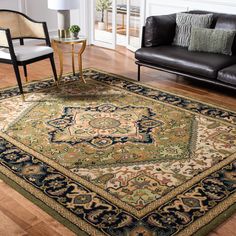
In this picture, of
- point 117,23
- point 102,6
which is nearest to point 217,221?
point 117,23

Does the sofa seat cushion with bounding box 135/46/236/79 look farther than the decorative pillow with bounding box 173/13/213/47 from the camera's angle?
No

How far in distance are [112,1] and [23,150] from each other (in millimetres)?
3830

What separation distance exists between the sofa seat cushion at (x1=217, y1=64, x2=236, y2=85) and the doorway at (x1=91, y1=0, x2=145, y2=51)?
7.57 feet

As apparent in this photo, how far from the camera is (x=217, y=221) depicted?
226 cm

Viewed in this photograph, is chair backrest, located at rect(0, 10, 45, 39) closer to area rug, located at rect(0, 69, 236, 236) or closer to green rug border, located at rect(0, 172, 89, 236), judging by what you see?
area rug, located at rect(0, 69, 236, 236)

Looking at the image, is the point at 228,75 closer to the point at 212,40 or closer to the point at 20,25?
the point at 212,40

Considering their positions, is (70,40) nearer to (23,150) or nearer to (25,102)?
(25,102)

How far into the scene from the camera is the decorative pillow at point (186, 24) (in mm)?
4566

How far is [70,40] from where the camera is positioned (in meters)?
4.50

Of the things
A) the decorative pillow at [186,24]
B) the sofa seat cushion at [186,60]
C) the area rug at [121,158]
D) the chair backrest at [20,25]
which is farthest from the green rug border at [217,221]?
the chair backrest at [20,25]

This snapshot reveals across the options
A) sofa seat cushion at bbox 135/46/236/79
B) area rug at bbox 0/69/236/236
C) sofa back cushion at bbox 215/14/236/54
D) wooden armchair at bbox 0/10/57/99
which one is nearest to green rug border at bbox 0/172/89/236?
area rug at bbox 0/69/236/236

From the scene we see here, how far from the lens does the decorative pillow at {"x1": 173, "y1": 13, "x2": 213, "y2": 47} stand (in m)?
4.57

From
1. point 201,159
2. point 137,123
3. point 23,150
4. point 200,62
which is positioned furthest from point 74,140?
point 200,62

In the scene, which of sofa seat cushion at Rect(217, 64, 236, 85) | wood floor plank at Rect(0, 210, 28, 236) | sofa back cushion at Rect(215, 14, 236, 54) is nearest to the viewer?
wood floor plank at Rect(0, 210, 28, 236)
